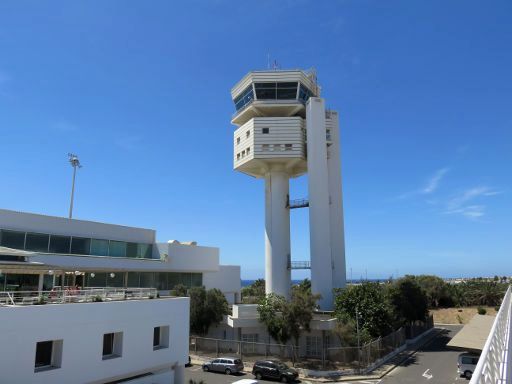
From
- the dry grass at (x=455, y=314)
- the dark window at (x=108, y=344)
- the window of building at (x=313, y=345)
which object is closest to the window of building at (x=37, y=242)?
the dark window at (x=108, y=344)

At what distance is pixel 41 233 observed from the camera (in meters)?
38.6

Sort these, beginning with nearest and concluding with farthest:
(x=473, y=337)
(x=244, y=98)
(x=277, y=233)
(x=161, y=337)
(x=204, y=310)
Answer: (x=161, y=337)
(x=473, y=337)
(x=204, y=310)
(x=277, y=233)
(x=244, y=98)

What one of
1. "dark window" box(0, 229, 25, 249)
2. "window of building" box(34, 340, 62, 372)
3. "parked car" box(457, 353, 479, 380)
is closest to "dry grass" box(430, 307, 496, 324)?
"parked car" box(457, 353, 479, 380)

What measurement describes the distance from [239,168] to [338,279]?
1876 cm

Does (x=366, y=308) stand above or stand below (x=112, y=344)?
above

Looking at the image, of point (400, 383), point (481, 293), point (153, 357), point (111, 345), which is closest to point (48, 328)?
point (111, 345)

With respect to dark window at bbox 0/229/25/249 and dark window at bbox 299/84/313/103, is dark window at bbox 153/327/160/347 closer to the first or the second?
dark window at bbox 0/229/25/249

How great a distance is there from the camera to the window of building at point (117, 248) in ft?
148

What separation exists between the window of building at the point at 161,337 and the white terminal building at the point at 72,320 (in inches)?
1.8

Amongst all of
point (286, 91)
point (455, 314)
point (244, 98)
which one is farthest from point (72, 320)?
point (455, 314)

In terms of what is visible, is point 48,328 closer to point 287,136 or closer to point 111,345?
point 111,345

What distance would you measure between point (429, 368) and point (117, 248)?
1311 inches

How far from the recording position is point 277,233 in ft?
167

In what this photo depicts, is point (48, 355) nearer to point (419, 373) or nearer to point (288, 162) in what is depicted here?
point (419, 373)
